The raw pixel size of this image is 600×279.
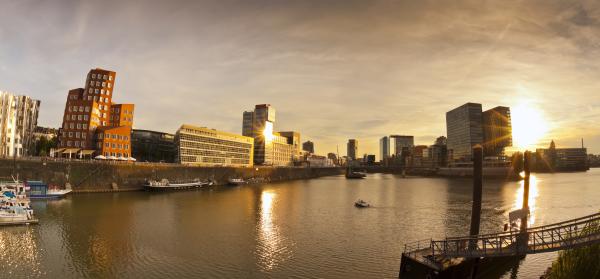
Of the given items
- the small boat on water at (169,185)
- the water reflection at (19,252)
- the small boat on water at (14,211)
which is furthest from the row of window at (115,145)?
the water reflection at (19,252)

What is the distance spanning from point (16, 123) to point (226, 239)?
419ft

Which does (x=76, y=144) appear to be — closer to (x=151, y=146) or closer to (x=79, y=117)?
(x=79, y=117)

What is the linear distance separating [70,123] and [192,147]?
177 feet

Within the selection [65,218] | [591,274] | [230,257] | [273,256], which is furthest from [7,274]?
[591,274]

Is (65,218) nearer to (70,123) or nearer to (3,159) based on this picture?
(3,159)

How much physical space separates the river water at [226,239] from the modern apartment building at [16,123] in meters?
63.2

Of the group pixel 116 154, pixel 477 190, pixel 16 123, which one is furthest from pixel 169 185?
pixel 477 190

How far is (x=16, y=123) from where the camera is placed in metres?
131

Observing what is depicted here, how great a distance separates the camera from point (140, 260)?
38.4 meters

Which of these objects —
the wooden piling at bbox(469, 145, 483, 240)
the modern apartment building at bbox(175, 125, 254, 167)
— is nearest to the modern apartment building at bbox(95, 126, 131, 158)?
the modern apartment building at bbox(175, 125, 254, 167)

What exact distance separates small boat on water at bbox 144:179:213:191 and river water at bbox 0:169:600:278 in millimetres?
33968

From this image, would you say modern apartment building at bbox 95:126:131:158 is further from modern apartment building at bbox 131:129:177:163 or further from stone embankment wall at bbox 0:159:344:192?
modern apartment building at bbox 131:129:177:163

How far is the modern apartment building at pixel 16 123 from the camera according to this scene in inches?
4850

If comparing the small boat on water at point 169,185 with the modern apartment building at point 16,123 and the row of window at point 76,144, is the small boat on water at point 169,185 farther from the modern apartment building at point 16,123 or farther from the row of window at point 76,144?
the modern apartment building at point 16,123
